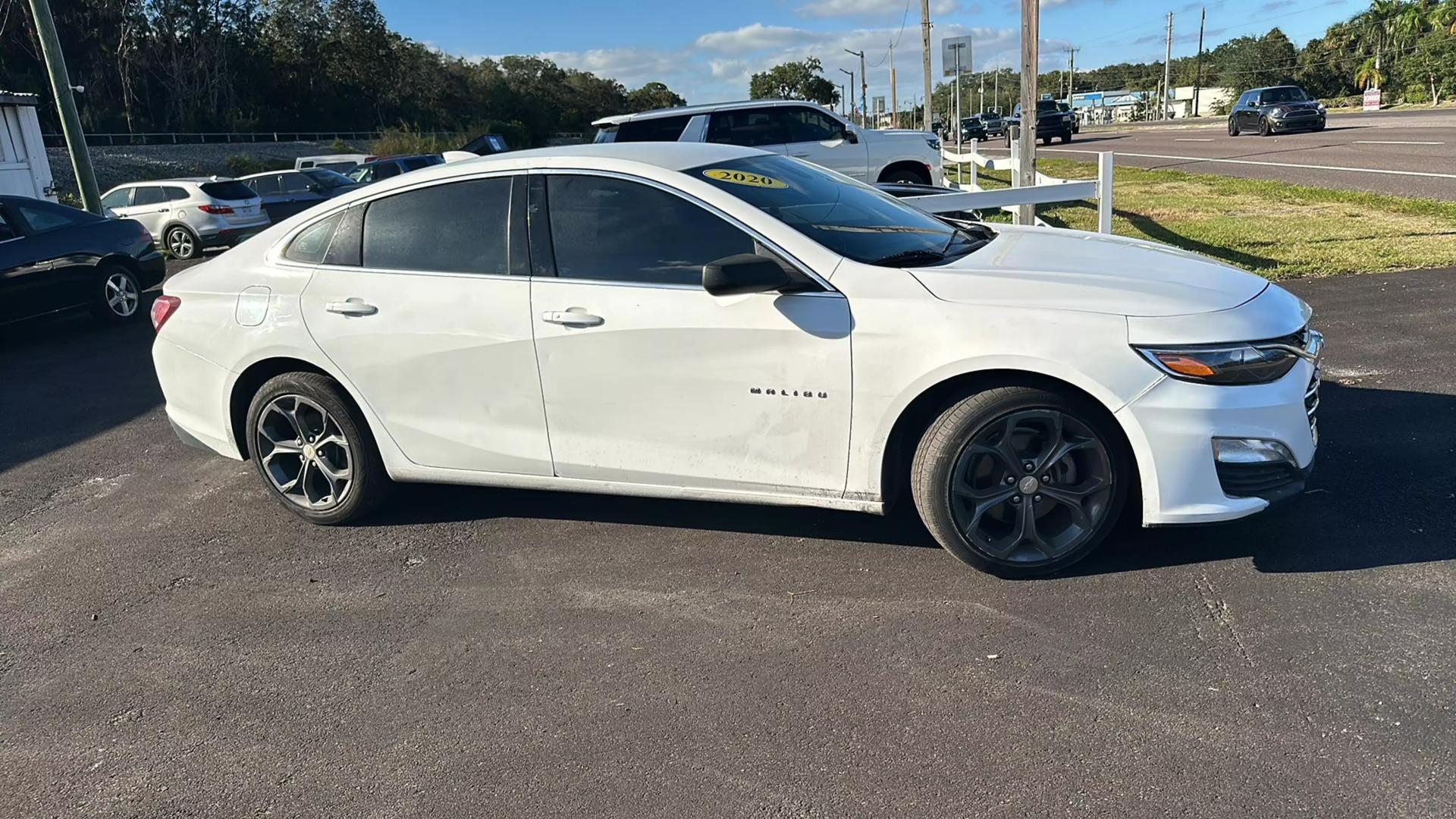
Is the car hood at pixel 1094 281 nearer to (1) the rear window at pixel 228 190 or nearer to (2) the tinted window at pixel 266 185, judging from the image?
(1) the rear window at pixel 228 190

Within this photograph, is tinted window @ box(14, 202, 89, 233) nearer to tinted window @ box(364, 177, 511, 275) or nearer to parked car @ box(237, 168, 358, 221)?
tinted window @ box(364, 177, 511, 275)

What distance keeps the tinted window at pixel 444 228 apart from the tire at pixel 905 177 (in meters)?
10.1

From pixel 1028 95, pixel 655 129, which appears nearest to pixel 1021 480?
pixel 1028 95

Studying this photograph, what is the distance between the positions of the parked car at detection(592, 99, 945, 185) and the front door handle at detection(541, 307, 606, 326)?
9632 millimetres

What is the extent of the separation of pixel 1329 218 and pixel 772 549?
10798mm

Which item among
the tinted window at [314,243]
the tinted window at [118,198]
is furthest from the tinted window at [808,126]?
the tinted window at [118,198]

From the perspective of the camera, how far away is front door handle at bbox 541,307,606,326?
3939 mm

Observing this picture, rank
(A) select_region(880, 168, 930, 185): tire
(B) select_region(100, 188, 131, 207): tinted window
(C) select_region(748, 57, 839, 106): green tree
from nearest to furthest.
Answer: (A) select_region(880, 168, 930, 185): tire, (B) select_region(100, 188, 131, 207): tinted window, (C) select_region(748, 57, 839, 106): green tree

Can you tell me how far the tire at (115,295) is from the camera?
10367 millimetres

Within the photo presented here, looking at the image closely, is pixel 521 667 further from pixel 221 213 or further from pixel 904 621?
pixel 221 213

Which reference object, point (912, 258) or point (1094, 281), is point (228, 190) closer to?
point (912, 258)

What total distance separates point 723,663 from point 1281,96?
3541 cm

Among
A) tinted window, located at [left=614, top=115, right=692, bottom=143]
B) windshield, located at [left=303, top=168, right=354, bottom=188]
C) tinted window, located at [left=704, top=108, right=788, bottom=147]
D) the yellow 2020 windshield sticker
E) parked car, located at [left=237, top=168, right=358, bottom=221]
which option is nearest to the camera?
the yellow 2020 windshield sticker

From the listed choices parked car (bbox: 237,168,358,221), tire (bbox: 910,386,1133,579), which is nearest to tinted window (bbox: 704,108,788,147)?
tire (bbox: 910,386,1133,579)
